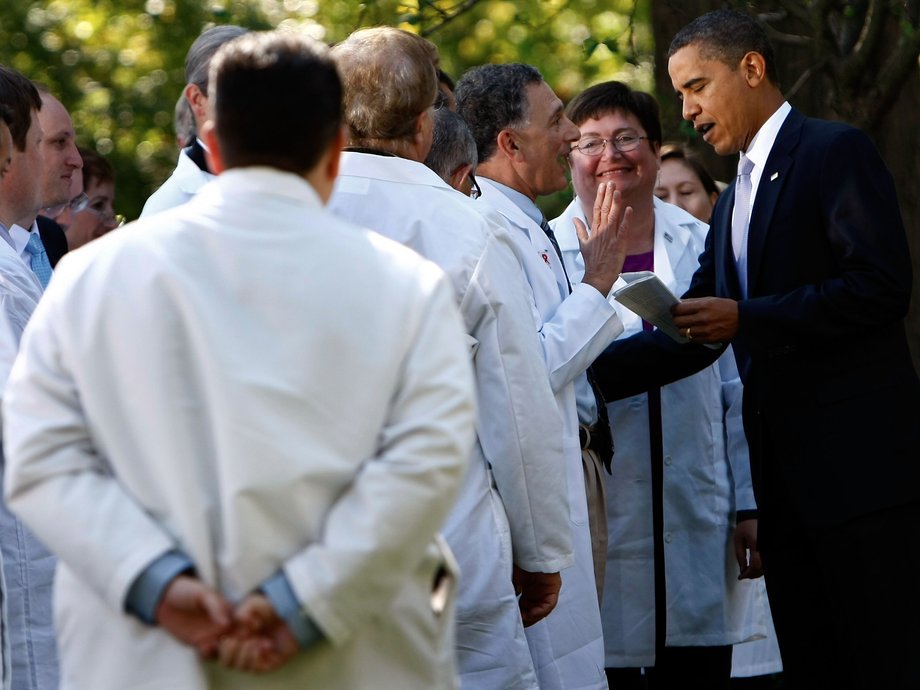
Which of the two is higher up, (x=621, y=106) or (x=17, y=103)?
(x=17, y=103)

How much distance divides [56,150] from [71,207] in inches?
34.6

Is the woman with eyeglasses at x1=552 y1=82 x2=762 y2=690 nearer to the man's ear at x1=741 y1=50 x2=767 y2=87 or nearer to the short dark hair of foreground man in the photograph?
the man's ear at x1=741 y1=50 x2=767 y2=87

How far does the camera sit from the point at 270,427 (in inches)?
87.5

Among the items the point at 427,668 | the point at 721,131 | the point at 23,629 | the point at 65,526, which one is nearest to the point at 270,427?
the point at 65,526

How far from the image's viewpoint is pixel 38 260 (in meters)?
4.77

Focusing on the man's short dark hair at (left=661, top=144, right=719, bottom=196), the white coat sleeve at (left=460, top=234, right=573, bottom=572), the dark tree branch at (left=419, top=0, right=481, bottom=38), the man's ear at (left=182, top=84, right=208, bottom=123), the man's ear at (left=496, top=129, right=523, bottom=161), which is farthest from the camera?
the dark tree branch at (left=419, top=0, right=481, bottom=38)

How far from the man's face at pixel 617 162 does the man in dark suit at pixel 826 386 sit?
840 mm

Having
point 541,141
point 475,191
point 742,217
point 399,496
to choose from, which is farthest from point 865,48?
point 399,496

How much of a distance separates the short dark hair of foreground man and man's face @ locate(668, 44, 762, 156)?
2.47 m

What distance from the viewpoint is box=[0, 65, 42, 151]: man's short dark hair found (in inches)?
148

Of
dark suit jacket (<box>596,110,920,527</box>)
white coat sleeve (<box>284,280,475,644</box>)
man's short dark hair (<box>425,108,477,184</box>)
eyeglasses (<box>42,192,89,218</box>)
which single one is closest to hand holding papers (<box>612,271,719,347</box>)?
dark suit jacket (<box>596,110,920,527</box>)

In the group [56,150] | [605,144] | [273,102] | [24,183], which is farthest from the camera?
[605,144]

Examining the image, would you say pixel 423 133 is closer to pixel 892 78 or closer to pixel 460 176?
pixel 460 176

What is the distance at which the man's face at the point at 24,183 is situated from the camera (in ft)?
12.4
